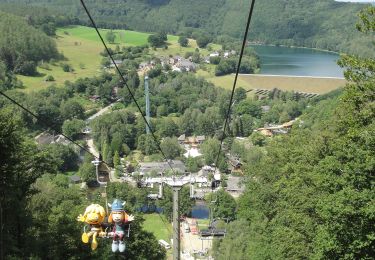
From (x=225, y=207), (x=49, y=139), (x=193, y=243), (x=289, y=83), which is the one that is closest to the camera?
(x=193, y=243)

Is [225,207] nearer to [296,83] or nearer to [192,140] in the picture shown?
[192,140]

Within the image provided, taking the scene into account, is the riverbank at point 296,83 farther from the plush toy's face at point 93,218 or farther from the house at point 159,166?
the plush toy's face at point 93,218

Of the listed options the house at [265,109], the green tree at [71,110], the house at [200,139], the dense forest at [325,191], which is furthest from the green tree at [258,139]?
the dense forest at [325,191]

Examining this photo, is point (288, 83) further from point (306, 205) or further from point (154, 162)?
point (306, 205)

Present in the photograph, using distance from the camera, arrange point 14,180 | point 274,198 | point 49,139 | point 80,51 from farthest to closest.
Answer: point 80,51, point 49,139, point 274,198, point 14,180

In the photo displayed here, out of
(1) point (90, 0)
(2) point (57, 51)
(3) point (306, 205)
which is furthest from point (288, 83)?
(1) point (90, 0)

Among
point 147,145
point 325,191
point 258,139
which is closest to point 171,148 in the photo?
point 147,145

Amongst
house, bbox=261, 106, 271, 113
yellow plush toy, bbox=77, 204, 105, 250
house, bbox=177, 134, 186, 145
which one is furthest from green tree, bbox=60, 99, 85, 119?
yellow plush toy, bbox=77, 204, 105, 250
